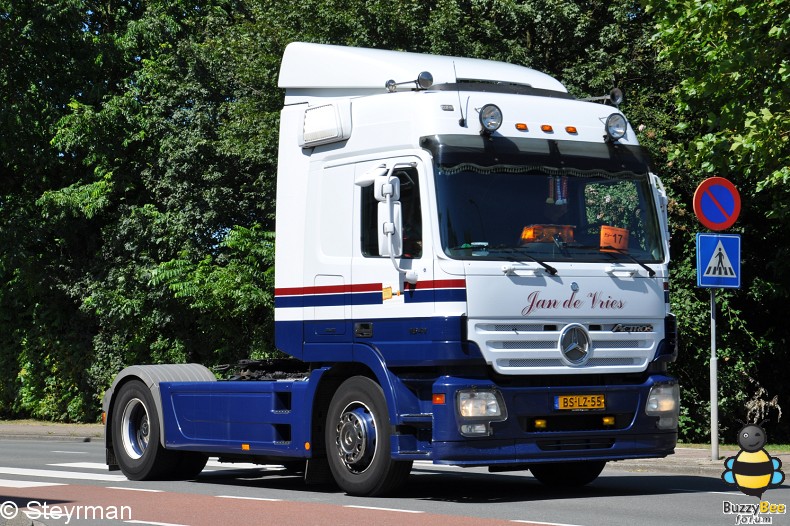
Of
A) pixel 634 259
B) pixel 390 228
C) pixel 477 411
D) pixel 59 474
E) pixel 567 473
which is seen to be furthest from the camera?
pixel 59 474

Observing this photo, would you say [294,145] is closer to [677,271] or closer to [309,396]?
[309,396]

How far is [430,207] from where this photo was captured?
35.3ft

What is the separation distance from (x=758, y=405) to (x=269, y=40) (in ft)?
35.5

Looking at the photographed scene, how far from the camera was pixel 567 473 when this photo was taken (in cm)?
1280

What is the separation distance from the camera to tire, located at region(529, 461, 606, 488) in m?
12.6

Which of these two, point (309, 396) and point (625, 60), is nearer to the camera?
point (309, 396)

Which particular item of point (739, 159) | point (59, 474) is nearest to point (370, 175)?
point (59, 474)

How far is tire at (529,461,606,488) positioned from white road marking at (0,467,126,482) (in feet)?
15.1

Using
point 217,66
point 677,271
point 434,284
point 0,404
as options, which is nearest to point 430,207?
point 434,284

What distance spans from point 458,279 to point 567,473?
317 cm

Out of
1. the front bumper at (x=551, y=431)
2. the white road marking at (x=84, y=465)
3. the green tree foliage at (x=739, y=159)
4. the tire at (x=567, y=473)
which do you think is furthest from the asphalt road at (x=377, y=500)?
the green tree foliage at (x=739, y=159)

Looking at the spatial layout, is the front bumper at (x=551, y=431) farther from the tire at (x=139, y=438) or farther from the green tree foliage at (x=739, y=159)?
the green tree foliage at (x=739, y=159)

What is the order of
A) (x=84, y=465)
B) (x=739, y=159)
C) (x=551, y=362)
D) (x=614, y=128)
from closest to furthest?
(x=551, y=362)
(x=614, y=128)
(x=84, y=465)
(x=739, y=159)

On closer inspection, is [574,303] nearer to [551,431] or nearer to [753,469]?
[551,431]
